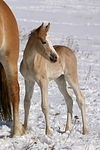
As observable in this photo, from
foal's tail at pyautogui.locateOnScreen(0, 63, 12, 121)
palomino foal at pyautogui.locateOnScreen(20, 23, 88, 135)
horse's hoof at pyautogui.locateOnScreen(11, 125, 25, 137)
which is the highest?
palomino foal at pyautogui.locateOnScreen(20, 23, 88, 135)

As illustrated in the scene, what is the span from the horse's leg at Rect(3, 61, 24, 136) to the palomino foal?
0.27 metres

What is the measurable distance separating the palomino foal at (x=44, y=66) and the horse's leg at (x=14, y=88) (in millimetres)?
266

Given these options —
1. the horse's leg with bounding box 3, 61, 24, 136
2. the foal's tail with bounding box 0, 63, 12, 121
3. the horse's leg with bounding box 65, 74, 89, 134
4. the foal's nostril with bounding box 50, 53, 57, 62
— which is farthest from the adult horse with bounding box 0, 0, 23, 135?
the horse's leg with bounding box 65, 74, 89, 134

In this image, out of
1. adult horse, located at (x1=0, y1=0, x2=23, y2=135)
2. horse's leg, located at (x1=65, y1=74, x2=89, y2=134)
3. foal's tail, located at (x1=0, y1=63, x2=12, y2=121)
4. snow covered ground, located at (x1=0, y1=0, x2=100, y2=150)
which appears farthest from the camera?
horse's leg, located at (x1=65, y1=74, x2=89, y2=134)

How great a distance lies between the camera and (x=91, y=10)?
86.6 ft

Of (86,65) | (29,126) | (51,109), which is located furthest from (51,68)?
(86,65)

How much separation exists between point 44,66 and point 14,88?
505 millimetres

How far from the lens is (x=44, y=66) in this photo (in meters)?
5.22

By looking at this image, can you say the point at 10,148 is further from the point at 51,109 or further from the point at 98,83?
the point at 98,83

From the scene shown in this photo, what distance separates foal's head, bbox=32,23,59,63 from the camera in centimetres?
492

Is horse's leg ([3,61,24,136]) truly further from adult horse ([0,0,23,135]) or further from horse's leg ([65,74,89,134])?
horse's leg ([65,74,89,134])

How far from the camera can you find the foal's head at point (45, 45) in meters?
4.92

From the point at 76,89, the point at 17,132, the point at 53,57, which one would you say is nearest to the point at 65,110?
the point at 76,89

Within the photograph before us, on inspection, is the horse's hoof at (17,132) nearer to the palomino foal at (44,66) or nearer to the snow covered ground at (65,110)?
the snow covered ground at (65,110)
